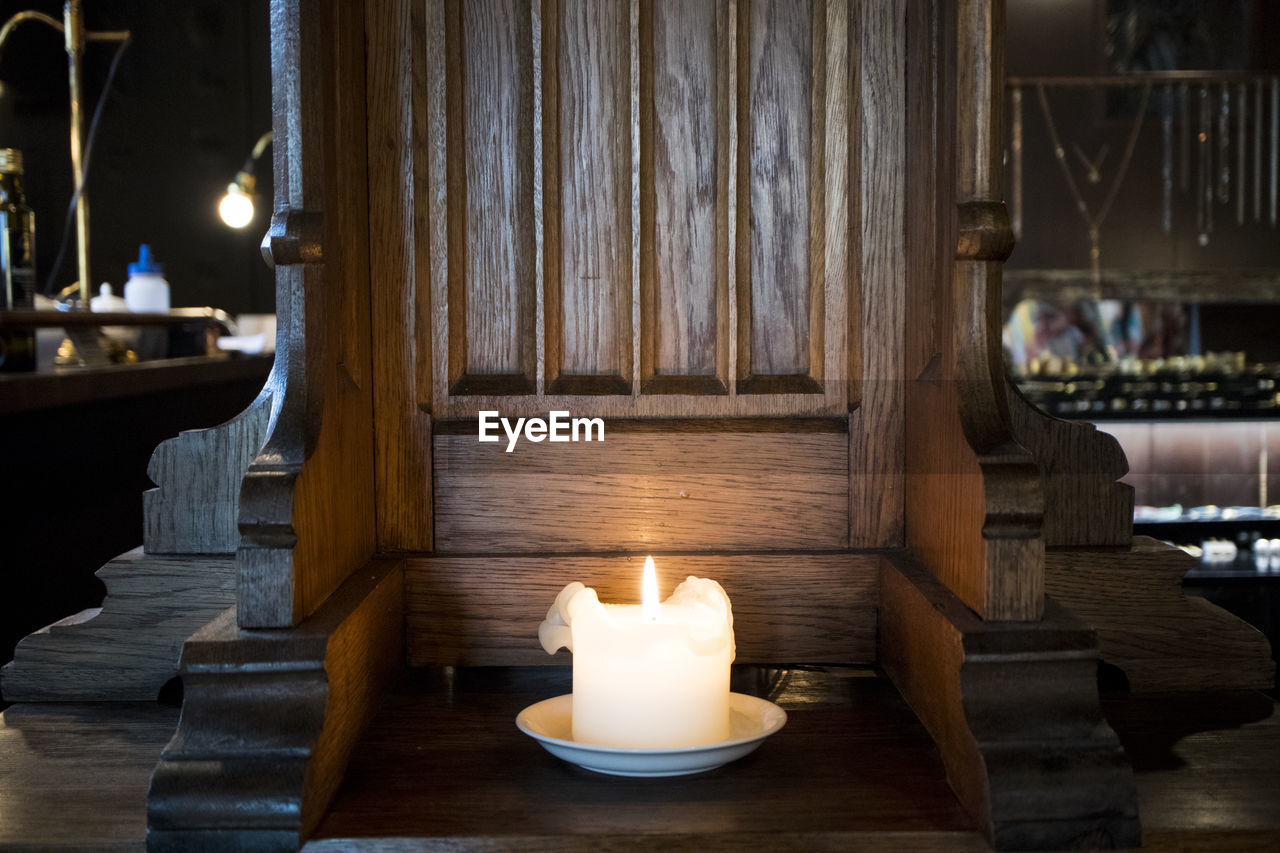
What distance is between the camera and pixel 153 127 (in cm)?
436

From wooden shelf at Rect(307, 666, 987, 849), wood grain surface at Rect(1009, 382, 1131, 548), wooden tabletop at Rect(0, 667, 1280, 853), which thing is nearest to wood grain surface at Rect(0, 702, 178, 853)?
wooden tabletop at Rect(0, 667, 1280, 853)

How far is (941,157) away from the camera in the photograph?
34.7 inches

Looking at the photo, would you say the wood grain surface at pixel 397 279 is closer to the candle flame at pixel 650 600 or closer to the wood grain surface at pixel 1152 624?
the candle flame at pixel 650 600

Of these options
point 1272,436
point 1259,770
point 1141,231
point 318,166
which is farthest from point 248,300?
point 1259,770

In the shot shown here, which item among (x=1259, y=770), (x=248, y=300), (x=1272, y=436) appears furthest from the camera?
(x=248, y=300)

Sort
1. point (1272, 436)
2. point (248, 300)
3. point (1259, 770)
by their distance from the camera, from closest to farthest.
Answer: point (1259, 770) → point (1272, 436) → point (248, 300)

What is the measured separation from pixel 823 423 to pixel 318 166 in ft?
1.47

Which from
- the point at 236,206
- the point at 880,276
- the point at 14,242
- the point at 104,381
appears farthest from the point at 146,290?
the point at 880,276

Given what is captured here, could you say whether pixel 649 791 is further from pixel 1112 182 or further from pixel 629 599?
pixel 1112 182

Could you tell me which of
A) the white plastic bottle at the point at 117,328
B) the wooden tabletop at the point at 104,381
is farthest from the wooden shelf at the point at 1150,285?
the white plastic bottle at the point at 117,328

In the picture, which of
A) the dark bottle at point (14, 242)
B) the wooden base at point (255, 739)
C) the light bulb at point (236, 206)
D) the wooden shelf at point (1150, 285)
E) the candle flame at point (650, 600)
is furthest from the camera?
the light bulb at point (236, 206)

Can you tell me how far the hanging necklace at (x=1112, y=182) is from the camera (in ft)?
10.1

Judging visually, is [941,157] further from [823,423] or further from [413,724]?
[413,724]

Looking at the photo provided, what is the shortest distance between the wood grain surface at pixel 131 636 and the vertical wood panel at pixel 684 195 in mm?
394
